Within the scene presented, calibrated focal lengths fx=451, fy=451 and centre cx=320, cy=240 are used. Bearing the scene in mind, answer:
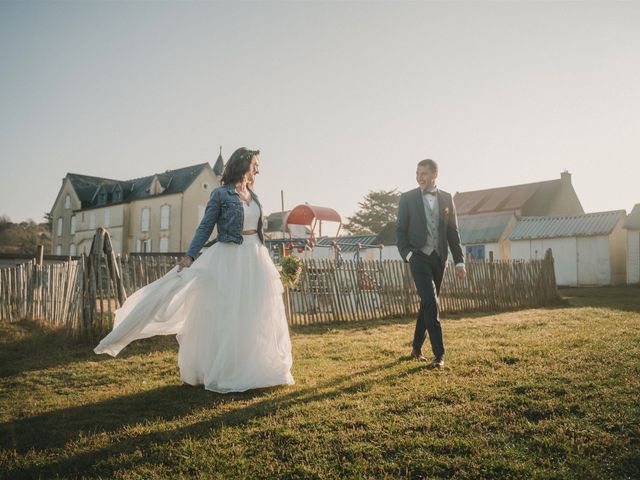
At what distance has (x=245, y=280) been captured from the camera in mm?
3996

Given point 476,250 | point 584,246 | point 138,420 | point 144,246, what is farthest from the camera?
point 144,246

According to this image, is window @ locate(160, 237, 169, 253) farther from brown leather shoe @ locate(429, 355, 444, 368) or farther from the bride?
brown leather shoe @ locate(429, 355, 444, 368)

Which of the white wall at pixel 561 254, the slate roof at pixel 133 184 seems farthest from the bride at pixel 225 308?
the slate roof at pixel 133 184

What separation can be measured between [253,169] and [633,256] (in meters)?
24.8

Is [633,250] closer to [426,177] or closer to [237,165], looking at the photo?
[426,177]

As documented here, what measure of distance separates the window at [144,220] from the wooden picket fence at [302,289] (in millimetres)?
29396

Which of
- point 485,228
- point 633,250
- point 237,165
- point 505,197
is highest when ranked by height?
point 505,197

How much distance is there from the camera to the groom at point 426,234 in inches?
189

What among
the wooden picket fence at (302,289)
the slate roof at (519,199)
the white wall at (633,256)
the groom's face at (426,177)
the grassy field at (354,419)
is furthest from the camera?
the slate roof at (519,199)

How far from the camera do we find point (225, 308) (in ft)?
12.8

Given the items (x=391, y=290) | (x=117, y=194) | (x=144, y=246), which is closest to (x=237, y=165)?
(x=391, y=290)

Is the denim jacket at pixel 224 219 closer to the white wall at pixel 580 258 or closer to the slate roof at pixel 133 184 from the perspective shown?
the white wall at pixel 580 258

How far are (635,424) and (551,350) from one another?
2.34 metres

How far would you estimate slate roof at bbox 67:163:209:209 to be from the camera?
1453 inches
